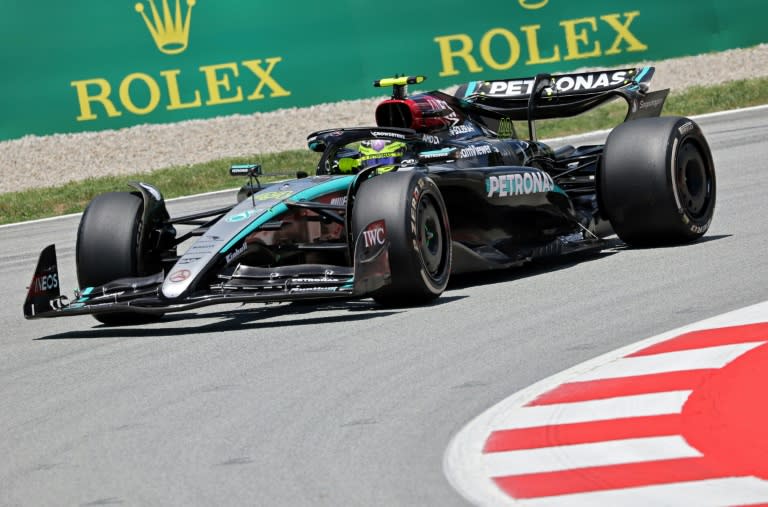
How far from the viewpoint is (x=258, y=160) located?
18.7m

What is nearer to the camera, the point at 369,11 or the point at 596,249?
the point at 596,249

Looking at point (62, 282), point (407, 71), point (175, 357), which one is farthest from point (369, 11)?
point (175, 357)

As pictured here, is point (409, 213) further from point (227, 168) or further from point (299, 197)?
point (227, 168)

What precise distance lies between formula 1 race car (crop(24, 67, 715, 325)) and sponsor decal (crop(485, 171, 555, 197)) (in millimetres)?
12

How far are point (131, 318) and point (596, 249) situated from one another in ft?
10.9

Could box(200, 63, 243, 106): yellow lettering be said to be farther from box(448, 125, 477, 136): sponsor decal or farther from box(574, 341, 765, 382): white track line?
box(574, 341, 765, 382): white track line

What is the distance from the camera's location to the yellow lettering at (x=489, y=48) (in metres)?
19.9

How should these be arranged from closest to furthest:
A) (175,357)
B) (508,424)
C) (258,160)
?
(508,424) → (175,357) → (258,160)

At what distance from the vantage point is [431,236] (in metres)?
7.98

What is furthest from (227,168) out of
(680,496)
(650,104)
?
(680,496)

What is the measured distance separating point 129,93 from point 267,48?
6.78ft

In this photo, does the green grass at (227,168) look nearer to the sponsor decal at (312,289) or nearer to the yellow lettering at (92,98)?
the yellow lettering at (92,98)

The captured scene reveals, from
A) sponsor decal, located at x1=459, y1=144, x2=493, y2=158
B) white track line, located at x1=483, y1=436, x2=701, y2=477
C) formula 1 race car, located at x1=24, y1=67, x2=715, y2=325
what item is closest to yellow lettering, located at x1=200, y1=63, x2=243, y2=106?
formula 1 race car, located at x1=24, y1=67, x2=715, y2=325

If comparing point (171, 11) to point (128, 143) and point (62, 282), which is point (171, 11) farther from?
point (62, 282)
